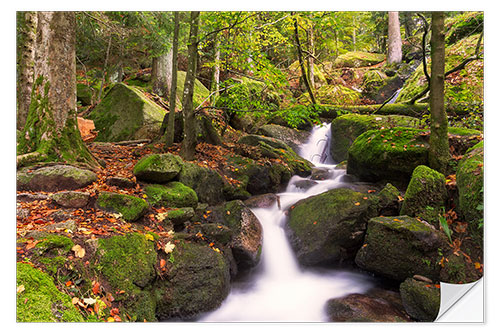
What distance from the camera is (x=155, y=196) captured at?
11.3 feet

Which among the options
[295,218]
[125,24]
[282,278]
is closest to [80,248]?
[282,278]

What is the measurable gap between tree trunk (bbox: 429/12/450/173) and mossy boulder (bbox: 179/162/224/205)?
10.4 feet

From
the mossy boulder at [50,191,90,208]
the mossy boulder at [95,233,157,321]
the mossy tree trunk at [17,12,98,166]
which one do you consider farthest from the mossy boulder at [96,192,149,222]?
the mossy tree trunk at [17,12,98,166]

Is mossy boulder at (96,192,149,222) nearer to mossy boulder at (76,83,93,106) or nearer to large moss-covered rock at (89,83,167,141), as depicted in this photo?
large moss-covered rock at (89,83,167,141)

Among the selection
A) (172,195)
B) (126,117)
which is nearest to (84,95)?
(126,117)

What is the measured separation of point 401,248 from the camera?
2977mm

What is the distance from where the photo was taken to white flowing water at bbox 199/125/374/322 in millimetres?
2760

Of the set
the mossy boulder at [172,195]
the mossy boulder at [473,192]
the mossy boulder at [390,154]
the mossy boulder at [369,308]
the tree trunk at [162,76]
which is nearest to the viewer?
the mossy boulder at [369,308]

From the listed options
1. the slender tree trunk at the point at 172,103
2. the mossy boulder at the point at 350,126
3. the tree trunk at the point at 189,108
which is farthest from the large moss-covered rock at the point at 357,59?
the tree trunk at the point at 189,108

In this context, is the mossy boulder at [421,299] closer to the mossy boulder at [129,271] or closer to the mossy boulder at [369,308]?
the mossy boulder at [369,308]

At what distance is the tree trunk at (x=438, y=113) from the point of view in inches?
145

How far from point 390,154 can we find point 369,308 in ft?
8.11

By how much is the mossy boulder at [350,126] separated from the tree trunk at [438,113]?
2.15m
